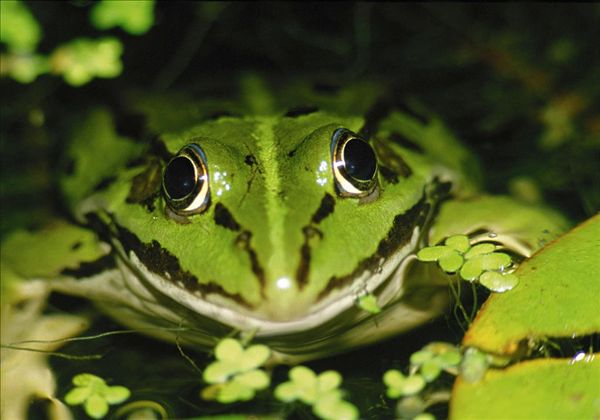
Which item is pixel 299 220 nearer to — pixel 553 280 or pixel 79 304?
pixel 553 280

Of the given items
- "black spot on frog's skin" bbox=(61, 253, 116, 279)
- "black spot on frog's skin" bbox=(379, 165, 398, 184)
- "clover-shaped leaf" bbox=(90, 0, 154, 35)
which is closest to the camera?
"black spot on frog's skin" bbox=(379, 165, 398, 184)

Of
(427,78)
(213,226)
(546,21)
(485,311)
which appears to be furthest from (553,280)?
(546,21)

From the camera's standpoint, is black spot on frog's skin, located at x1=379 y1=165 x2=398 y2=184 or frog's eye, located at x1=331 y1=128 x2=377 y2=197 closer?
frog's eye, located at x1=331 y1=128 x2=377 y2=197

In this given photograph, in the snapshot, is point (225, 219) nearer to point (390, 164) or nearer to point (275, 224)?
point (275, 224)

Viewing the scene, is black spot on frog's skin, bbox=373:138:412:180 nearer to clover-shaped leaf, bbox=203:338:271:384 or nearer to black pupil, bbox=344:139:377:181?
black pupil, bbox=344:139:377:181

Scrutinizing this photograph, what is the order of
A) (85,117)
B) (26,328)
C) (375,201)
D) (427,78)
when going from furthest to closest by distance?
(427,78)
(85,117)
(26,328)
(375,201)

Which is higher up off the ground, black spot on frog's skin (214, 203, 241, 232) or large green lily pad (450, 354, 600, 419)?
black spot on frog's skin (214, 203, 241, 232)

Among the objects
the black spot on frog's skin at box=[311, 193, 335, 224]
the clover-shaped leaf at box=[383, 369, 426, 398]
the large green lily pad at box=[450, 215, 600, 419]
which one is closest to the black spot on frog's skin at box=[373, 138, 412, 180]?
the black spot on frog's skin at box=[311, 193, 335, 224]

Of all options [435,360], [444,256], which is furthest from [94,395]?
[444,256]

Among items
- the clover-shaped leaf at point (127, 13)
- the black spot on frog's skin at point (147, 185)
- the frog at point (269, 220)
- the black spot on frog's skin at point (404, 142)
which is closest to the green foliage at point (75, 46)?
the clover-shaped leaf at point (127, 13)
